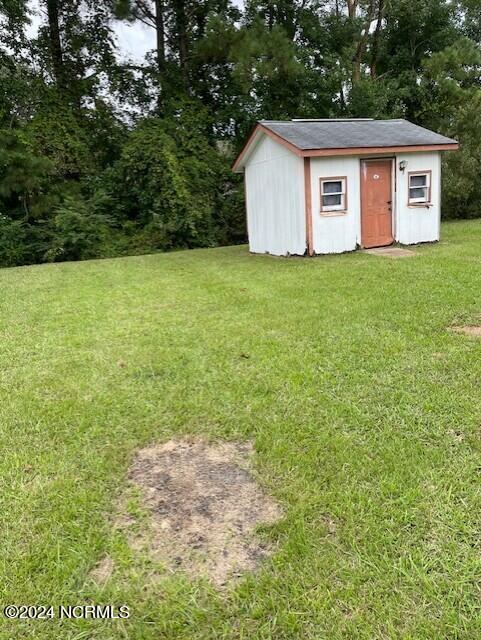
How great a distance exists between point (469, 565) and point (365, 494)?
0.49 m

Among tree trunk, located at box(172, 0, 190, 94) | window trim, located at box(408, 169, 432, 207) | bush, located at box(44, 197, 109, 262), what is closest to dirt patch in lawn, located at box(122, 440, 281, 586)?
window trim, located at box(408, 169, 432, 207)

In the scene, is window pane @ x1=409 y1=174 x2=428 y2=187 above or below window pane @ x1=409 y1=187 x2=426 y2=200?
above

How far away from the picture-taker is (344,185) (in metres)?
9.77

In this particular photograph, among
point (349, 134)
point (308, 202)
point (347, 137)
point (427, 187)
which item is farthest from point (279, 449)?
point (427, 187)

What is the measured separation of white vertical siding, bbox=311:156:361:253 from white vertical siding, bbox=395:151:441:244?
102 centimetres

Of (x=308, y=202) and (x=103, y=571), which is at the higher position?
(x=308, y=202)

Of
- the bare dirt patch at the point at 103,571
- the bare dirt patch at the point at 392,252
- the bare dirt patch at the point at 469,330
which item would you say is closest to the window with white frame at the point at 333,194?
the bare dirt patch at the point at 392,252

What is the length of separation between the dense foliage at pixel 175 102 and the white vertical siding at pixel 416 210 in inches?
187

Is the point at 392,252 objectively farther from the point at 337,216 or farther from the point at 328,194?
the point at 328,194

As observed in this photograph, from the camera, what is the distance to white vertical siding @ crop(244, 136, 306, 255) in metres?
9.78

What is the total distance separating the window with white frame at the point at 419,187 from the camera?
410 inches

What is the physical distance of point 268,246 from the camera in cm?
1118

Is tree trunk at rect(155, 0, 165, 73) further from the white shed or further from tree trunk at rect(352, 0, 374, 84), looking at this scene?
the white shed

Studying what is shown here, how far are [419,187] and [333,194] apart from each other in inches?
84.6
